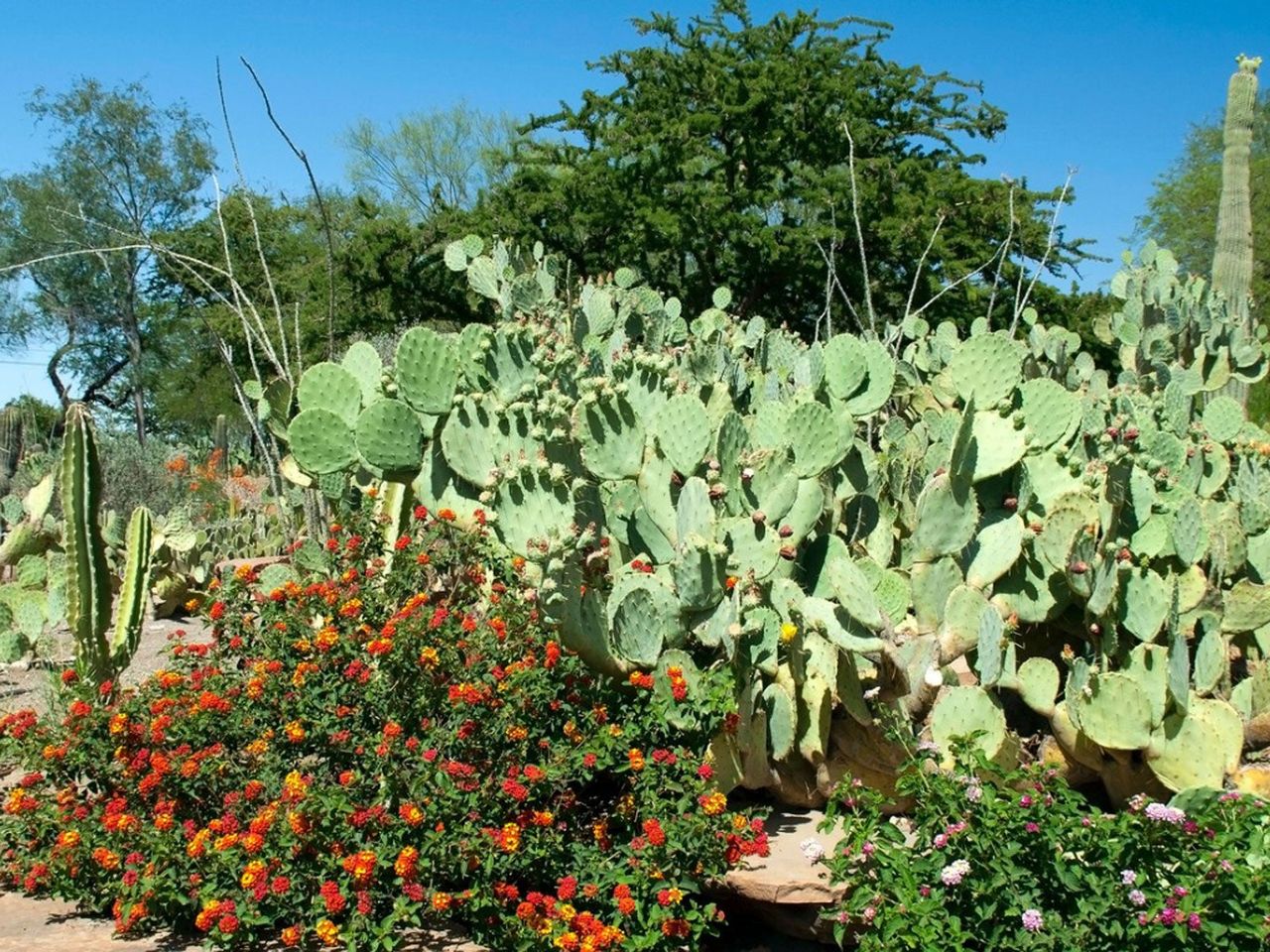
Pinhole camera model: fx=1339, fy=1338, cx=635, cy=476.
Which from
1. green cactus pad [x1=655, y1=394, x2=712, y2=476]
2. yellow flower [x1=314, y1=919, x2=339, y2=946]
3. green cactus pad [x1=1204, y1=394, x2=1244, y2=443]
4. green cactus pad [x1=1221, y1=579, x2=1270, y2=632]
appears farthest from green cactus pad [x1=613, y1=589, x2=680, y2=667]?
green cactus pad [x1=1204, y1=394, x2=1244, y2=443]

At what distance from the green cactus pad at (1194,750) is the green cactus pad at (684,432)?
1586 millimetres

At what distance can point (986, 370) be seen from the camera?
4.46 meters

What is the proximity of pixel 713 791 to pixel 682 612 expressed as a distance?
563mm

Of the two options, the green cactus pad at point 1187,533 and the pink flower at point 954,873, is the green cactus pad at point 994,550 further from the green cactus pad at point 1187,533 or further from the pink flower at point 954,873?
the pink flower at point 954,873

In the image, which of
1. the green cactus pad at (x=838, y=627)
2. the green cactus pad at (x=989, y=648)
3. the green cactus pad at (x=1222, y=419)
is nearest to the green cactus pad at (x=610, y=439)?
the green cactus pad at (x=838, y=627)

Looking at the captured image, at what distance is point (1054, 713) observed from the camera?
4.08 metres

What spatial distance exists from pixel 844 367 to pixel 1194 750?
1.75 meters

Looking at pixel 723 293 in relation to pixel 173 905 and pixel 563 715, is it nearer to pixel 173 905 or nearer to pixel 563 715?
pixel 563 715

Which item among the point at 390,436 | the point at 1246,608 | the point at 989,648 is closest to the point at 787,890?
the point at 989,648

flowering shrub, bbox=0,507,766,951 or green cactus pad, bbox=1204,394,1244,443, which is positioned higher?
green cactus pad, bbox=1204,394,1244,443

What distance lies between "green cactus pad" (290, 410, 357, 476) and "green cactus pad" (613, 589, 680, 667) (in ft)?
4.12

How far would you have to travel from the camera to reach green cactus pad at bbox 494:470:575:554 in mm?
3816

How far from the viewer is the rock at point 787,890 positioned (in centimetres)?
347

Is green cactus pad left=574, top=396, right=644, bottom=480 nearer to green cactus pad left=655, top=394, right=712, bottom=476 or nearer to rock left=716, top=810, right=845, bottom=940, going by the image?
green cactus pad left=655, top=394, right=712, bottom=476
